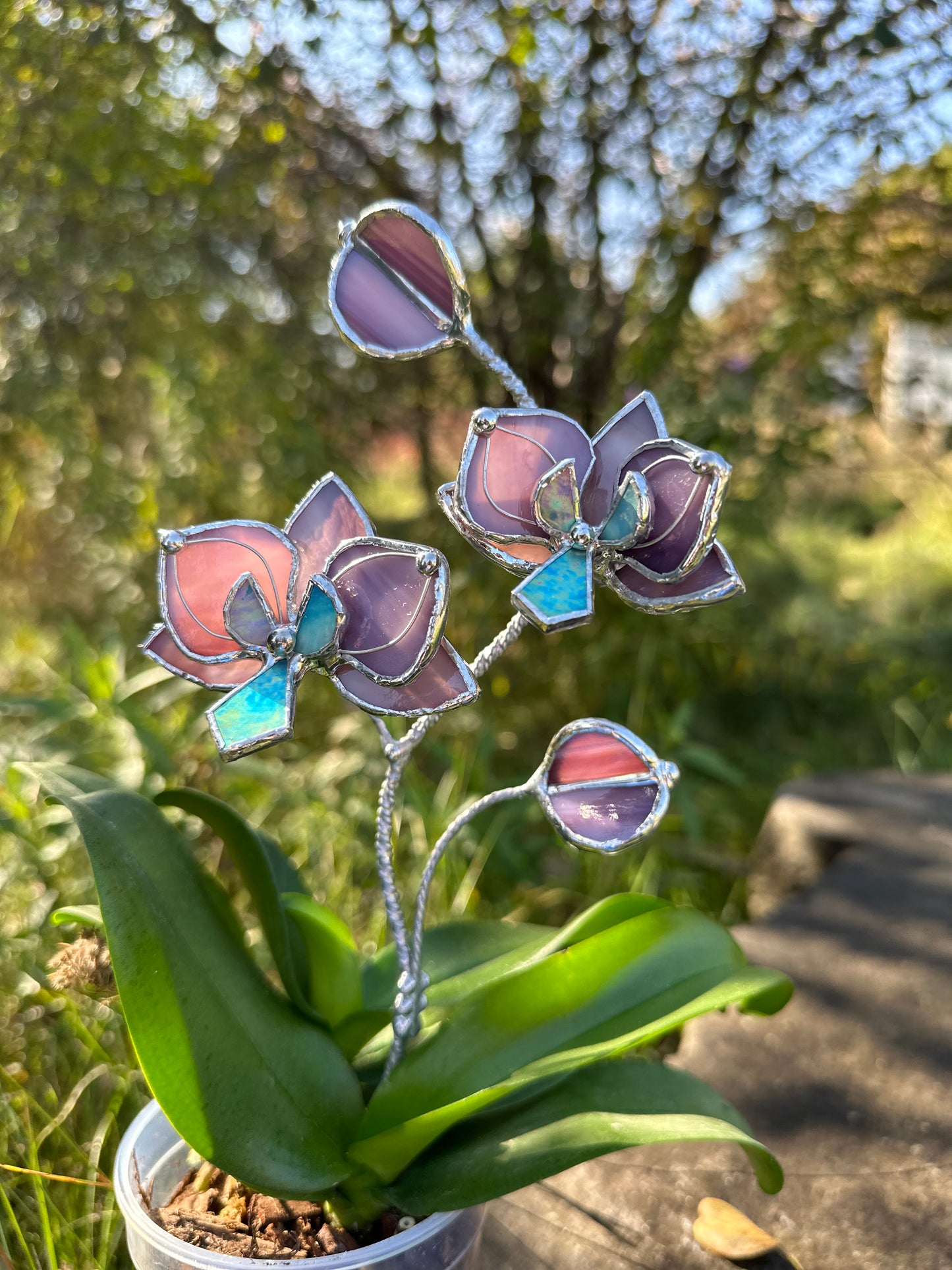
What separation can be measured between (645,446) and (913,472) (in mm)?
3397

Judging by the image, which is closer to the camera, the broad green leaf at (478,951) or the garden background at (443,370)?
the broad green leaf at (478,951)

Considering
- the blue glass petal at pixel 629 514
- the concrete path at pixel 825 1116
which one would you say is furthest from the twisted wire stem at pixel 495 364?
the concrete path at pixel 825 1116

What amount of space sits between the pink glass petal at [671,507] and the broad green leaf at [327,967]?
53 centimetres

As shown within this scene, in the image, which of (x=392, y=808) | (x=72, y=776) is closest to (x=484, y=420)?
(x=392, y=808)

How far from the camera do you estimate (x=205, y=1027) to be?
825 millimetres

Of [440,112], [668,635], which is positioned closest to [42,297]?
[440,112]

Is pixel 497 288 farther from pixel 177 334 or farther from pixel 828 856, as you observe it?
pixel 828 856

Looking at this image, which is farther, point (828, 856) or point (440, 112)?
point (440, 112)

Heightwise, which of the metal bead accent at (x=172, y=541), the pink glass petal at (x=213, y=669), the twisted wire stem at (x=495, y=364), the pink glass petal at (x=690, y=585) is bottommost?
the pink glass petal at (x=690, y=585)

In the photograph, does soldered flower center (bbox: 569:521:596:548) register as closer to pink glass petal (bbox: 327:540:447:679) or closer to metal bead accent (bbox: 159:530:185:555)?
pink glass petal (bbox: 327:540:447:679)

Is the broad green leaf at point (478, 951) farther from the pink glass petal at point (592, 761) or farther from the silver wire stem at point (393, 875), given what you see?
the pink glass petal at point (592, 761)

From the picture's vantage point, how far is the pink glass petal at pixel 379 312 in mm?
807

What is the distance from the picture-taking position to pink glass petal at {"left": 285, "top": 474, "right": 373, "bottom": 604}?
82cm

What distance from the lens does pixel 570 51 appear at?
209 cm
